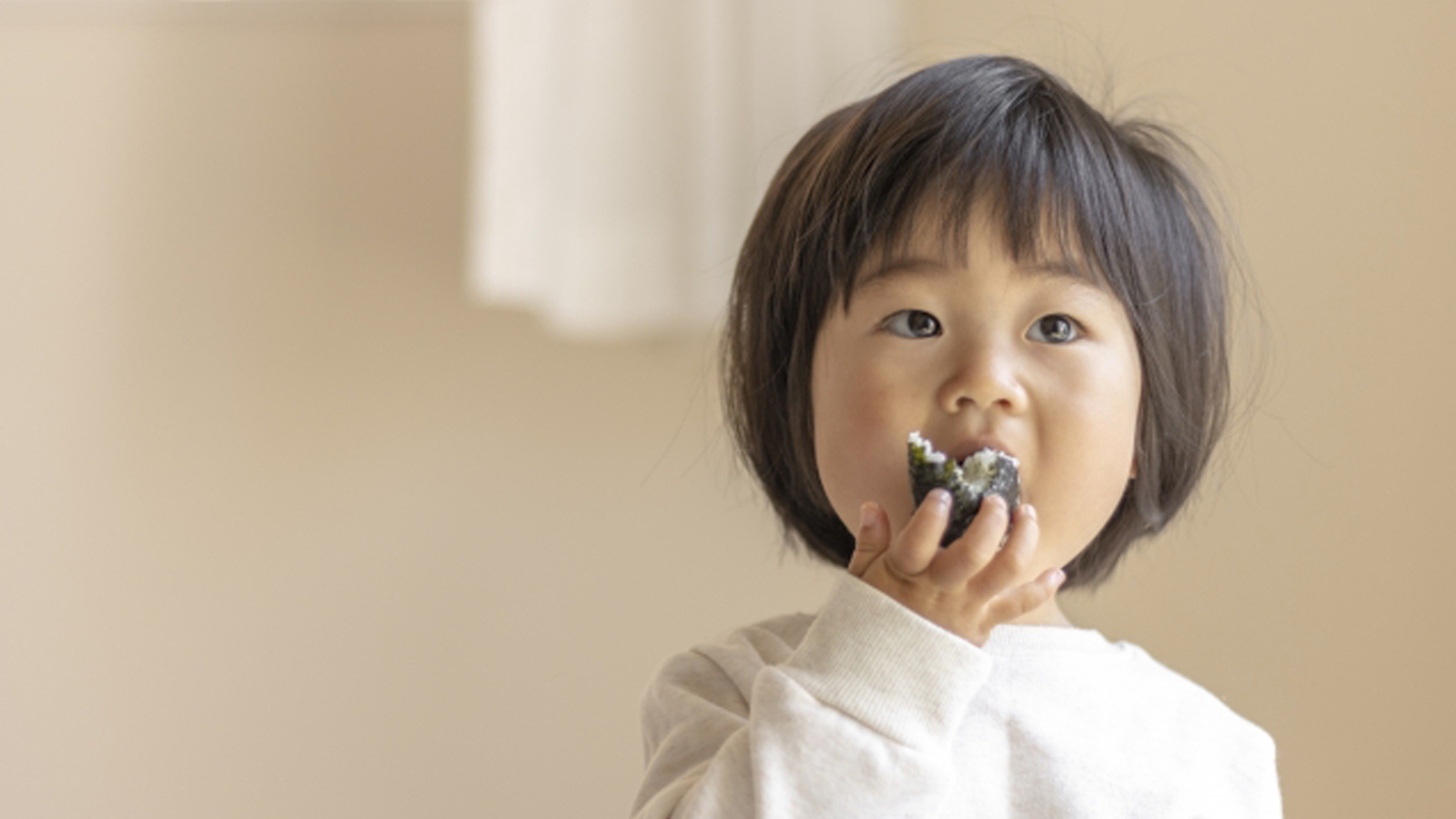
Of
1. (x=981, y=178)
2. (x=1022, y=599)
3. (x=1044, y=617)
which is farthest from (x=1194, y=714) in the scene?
(x=981, y=178)

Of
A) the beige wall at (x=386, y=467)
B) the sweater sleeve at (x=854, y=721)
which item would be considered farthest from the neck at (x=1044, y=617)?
the beige wall at (x=386, y=467)

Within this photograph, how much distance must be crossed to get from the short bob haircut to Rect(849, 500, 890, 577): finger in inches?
A: 6.0

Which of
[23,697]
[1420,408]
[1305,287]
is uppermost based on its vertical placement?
[1305,287]

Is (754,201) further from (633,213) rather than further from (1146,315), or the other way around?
(1146,315)

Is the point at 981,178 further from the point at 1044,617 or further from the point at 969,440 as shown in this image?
the point at 1044,617

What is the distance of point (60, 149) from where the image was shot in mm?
1315

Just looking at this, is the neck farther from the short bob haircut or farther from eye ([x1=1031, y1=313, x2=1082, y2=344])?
eye ([x1=1031, y1=313, x2=1082, y2=344])

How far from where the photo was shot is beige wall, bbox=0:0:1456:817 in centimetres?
126

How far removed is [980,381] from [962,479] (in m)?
0.06

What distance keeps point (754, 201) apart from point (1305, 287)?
19.7 inches

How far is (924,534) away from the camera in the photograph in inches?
28.0

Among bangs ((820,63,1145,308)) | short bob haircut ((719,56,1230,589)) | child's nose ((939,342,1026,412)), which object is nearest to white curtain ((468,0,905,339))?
short bob haircut ((719,56,1230,589))

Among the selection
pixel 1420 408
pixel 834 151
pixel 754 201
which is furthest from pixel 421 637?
pixel 1420 408

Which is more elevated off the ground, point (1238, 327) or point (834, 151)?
point (834, 151)
